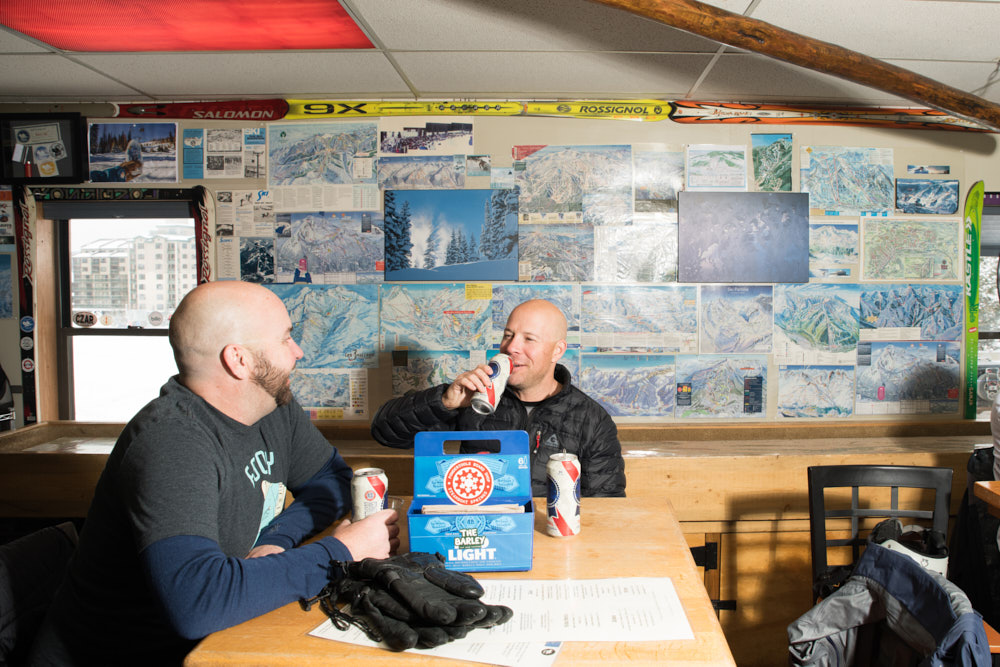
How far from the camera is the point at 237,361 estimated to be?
1.39 m

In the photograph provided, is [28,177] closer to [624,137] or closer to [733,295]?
[624,137]

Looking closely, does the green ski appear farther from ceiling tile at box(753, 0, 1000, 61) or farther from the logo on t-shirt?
the logo on t-shirt

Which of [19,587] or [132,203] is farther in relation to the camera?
[132,203]

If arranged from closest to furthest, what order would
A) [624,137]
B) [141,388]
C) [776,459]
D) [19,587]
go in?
[19,587] < [776,459] < [624,137] < [141,388]

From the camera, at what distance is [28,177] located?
3.13m

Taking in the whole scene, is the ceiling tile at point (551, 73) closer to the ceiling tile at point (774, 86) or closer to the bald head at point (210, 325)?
the ceiling tile at point (774, 86)

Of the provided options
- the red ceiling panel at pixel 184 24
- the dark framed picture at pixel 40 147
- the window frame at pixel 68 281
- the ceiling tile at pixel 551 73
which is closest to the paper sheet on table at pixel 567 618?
the red ceiling panel at pixel 184 24

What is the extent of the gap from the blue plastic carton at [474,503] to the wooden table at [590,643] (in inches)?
2.1

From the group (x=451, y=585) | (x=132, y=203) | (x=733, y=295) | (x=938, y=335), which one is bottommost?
(x=451, y=585)

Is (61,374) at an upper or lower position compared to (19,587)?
upper

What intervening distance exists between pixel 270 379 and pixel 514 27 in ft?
5.05

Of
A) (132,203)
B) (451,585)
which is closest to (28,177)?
(132,203)

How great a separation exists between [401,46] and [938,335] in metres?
2.92

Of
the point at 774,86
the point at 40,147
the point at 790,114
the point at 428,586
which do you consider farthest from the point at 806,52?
the point at 40,147
